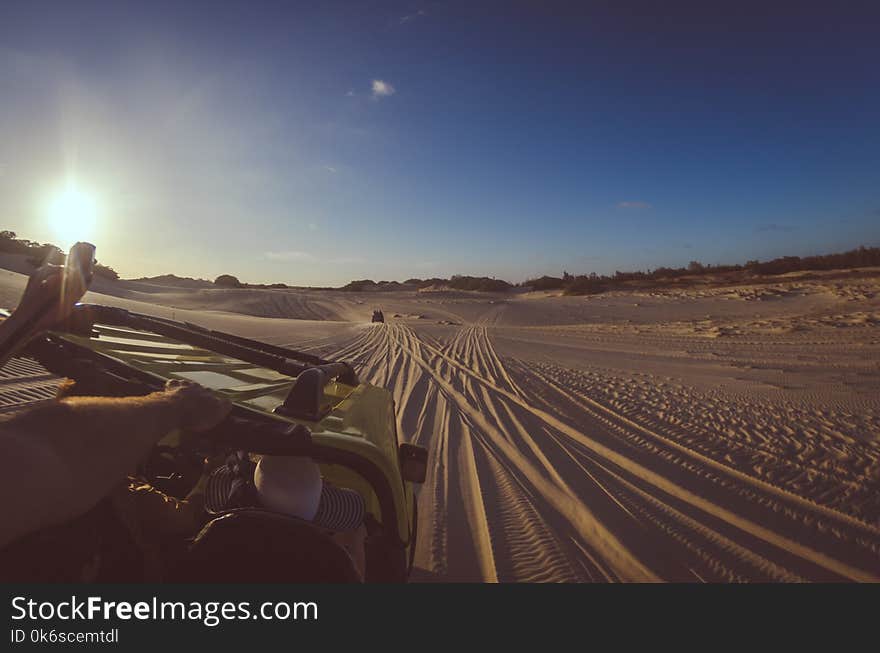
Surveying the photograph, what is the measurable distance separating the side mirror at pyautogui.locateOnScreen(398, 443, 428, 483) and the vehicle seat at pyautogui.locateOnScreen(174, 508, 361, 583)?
774 mm

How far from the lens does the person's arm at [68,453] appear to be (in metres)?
0.72

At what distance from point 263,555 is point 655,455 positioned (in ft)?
14.7

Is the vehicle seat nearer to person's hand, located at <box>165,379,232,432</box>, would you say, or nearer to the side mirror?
person's hand, located at <box>165,379,232,432</box>

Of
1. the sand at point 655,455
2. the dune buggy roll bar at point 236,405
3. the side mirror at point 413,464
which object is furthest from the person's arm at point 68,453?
the sand at point 655,455

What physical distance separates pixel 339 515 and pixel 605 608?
910mm

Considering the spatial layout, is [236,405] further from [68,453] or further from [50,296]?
[68,453]

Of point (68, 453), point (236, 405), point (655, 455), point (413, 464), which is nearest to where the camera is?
point (68, 453)

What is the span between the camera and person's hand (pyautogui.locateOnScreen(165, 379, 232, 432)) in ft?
3.82

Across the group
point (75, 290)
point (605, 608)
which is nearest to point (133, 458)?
point (75, 290)

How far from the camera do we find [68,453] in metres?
0.83

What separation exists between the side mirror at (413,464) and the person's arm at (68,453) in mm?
1203

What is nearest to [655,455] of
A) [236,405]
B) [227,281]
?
[236,405]

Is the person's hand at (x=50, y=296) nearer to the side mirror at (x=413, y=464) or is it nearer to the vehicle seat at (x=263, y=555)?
the vehicle seat at (x=263, y=555)

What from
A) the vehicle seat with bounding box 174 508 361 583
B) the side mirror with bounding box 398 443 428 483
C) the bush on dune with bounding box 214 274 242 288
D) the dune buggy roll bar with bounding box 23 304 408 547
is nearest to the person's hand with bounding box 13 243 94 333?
the dune buggy roll bar with bounding box 23 304 408 547
